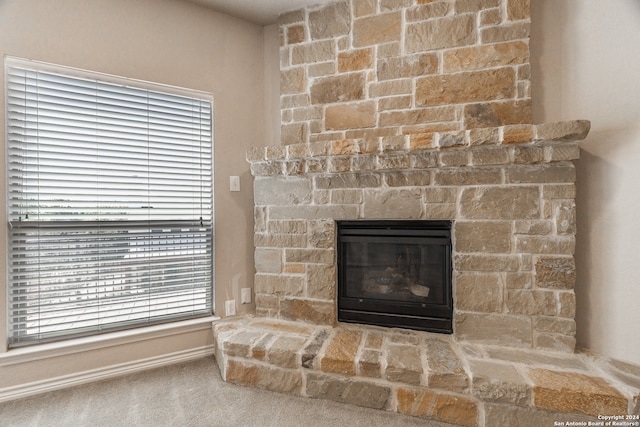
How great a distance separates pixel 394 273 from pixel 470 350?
2.17ft

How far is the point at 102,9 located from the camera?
6.47 feet

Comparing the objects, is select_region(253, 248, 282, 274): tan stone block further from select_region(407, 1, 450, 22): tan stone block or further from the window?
select_region(407, 1, 450, 22): tan stone block

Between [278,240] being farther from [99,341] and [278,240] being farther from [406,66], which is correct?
[406,66]

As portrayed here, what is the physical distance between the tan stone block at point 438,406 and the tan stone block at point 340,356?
30cm

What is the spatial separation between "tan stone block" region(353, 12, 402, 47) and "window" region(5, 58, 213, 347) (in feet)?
4.22

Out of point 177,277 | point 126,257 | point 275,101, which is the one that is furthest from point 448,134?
point 126,257

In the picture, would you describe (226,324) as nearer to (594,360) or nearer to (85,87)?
(85,87)

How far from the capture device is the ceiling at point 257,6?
223 centimetres

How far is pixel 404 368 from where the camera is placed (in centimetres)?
161

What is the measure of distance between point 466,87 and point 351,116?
0.79 m

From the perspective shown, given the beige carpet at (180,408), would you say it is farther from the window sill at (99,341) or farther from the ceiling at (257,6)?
the ceiling at (257,6)

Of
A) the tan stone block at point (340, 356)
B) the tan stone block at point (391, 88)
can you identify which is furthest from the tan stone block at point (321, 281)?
the tan stone block at point (391, 88)

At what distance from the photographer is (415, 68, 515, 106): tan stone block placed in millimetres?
1875

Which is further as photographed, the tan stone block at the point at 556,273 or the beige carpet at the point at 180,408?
the tan stone block at the point at 556,273
